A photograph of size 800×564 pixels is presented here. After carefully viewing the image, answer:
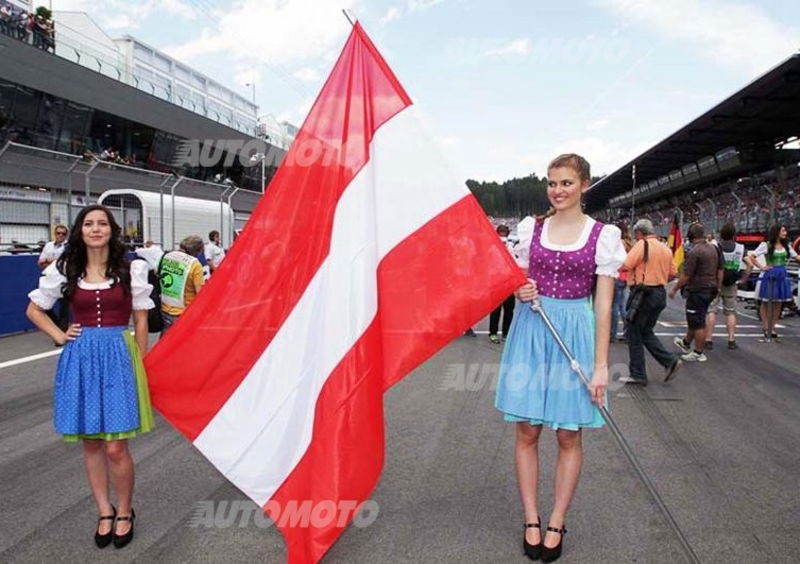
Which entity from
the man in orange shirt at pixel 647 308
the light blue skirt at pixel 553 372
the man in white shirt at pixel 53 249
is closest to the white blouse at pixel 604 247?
the light blue skirt at pixel 553 372

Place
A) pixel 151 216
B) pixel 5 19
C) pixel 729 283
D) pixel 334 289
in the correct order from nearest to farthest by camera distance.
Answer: pixel 334 289 < pixel 729 283 < pixel 151 216 < pixel 5 19

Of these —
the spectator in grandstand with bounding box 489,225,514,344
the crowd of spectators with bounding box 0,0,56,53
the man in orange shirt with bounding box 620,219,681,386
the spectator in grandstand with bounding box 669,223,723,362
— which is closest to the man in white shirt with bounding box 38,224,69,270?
the spectator in grandstand with bounding box 489,225,514,344

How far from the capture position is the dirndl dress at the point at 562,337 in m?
2.79

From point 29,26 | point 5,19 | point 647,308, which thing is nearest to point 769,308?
point 647,308

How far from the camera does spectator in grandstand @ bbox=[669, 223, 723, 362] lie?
25.0 ft

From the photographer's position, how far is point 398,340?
9.11 feet

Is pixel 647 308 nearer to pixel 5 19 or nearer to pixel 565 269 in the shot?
pixel 565 269

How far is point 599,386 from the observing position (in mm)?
2734

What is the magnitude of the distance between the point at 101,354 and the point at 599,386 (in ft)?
7.37

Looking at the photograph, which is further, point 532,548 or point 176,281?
point 176,281

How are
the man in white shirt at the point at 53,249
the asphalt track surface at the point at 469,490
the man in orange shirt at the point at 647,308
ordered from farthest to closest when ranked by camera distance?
the man in white shirt at the point at 53,249 → the man in orange shirt at the point at 647,308 → the asphalt track surface at the point at 469,490

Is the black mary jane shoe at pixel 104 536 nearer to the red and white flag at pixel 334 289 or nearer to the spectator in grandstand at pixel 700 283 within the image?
the red and white flag at pixel 334 289

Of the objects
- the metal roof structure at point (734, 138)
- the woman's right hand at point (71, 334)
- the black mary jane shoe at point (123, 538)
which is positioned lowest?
the black mary jane shoe at point (123, 538)

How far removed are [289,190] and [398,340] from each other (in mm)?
814
